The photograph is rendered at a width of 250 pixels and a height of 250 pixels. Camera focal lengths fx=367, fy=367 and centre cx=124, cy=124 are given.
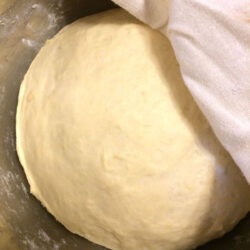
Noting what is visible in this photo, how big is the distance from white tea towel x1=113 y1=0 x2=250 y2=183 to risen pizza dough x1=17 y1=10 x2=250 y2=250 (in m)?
0.12

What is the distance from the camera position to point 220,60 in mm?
701

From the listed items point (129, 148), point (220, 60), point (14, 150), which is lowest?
point (14, 150)

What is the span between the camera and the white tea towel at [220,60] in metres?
0.68

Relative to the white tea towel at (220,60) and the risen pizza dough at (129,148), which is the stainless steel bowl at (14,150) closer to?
the risen pizza dough at (129,148)

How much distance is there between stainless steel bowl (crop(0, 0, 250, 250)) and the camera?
3.36ft

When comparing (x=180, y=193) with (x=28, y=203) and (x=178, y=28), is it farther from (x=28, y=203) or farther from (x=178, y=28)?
(x=28, y=203)

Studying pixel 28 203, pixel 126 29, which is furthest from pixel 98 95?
pixel 28 203

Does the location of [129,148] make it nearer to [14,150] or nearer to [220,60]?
[220,60]

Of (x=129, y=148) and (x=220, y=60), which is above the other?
(x=220, y=60)

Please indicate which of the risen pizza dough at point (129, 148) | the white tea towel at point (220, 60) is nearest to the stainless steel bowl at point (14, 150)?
the risen pizza dough at point (129, 148)

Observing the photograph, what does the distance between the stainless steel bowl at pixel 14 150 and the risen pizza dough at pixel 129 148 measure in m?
0.11

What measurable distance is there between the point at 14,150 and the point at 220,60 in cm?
68

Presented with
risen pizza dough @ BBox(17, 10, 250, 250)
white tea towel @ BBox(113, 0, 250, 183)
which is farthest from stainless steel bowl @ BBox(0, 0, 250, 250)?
white tea towel @ BBox(113, 0, 250, 183)

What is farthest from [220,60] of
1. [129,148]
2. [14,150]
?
[14,150]
